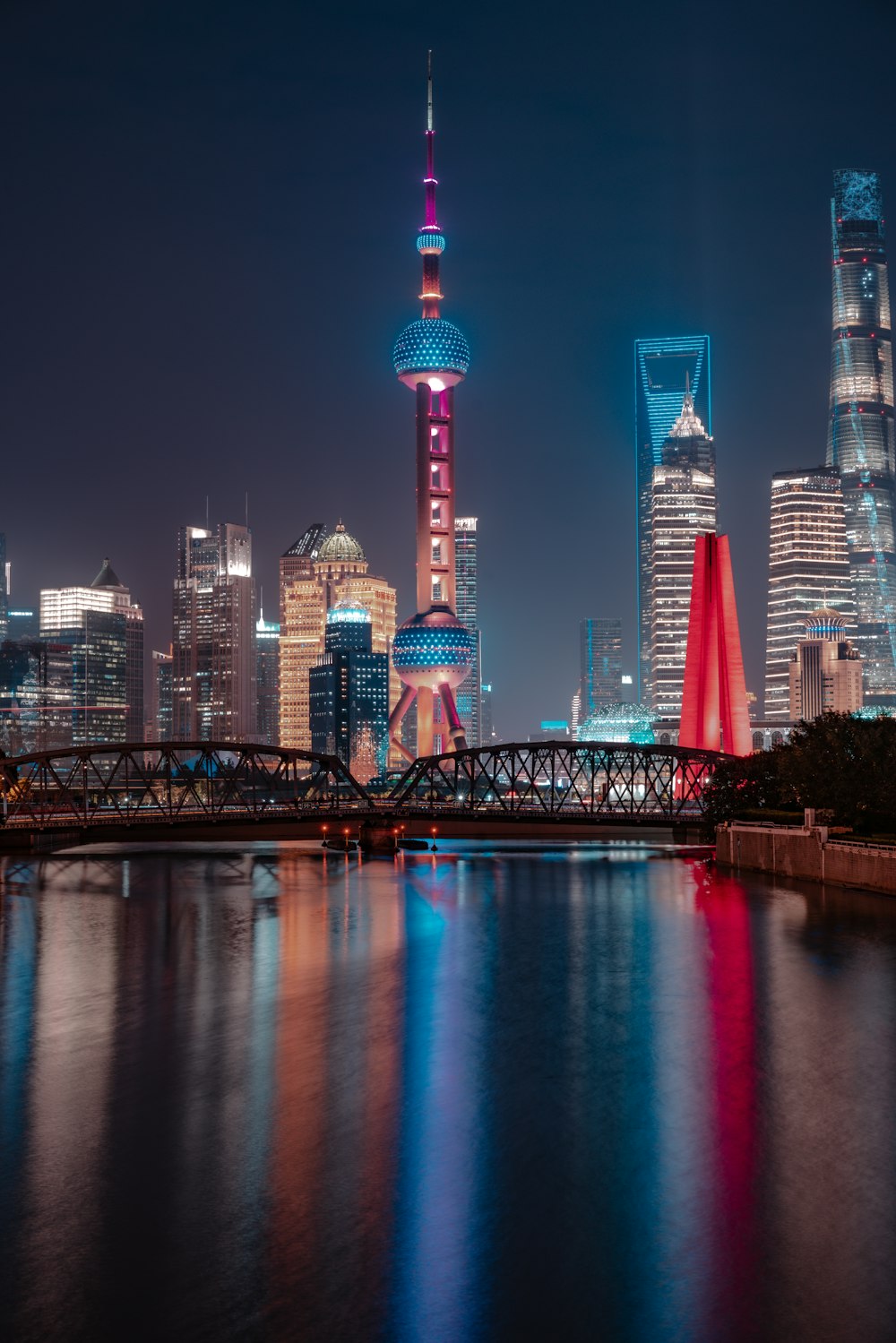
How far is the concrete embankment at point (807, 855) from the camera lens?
7306cm

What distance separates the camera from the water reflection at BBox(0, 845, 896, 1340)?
22156 mm

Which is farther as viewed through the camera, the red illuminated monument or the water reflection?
the red illuminated monument

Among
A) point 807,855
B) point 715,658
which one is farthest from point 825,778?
point 715,658

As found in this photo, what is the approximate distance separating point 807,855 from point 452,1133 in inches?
2214

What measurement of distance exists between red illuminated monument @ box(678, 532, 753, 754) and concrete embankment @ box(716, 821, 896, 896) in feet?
156

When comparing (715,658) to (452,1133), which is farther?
(715,658)

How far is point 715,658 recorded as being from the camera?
151 meters

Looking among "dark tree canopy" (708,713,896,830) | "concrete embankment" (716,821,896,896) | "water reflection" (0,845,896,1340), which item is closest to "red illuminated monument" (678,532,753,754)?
"dark tree canopy" (708,713,896,830)

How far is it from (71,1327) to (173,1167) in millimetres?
7174

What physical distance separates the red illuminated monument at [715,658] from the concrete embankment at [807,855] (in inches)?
1876

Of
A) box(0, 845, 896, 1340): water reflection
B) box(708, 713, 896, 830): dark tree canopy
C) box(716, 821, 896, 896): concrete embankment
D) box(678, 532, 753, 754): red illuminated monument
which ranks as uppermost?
box(678, 532, 753, 754): red illuminated monument

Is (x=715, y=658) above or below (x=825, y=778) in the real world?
above

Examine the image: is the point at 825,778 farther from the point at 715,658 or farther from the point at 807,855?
the point at 715,658

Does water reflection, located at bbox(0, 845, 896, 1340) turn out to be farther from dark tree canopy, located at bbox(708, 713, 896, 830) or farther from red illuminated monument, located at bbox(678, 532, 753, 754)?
red illuminated monument, located at bbox(678, 532, 753, 754)
